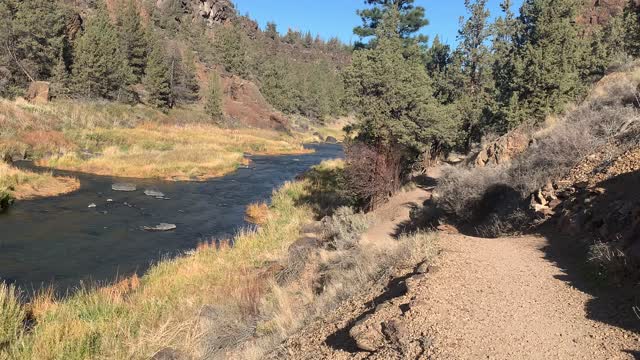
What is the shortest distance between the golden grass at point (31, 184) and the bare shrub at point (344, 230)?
15.0m

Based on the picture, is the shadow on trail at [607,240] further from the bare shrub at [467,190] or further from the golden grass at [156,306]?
the golden grass at [156,306]

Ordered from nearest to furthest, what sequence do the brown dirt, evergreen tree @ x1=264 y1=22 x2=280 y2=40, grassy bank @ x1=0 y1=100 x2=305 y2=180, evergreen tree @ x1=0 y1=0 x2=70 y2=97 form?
the brown dirt < grassy bank @ x1=0 y1=100 x2=305 y2=180 < evergreen tree @ x1=0 y1=0 x2=70 y2=97 < evergreen tree @ x1=264 y1=22 x2=280 y2=40

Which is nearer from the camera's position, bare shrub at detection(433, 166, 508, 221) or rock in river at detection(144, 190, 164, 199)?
bare shrub at detection(433, 166, 508, 221)

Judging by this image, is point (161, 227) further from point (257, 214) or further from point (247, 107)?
point (247, 107)

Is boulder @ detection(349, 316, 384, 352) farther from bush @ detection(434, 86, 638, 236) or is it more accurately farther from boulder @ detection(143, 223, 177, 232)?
boulder @ detection(143, 223, 177, 232)

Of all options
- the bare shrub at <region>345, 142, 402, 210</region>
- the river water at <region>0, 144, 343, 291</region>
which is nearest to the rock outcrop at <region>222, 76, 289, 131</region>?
the river water at <region>0, 144, 343, 291</region>

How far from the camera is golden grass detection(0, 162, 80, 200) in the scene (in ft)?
70.8

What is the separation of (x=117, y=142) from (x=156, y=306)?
107ft

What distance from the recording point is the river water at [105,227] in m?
13.8

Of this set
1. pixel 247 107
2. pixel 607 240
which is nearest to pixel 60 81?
pixel 247 107

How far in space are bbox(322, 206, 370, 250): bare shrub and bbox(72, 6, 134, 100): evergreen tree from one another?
43.2 meters

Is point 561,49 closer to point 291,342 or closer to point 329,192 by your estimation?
point 329,192

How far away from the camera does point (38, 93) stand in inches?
1769

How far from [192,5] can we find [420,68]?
117 meters
